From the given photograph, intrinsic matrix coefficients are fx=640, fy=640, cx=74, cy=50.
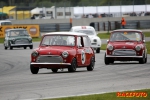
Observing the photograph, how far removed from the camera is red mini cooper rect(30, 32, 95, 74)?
19.9m

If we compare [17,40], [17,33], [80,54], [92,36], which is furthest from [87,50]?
[17,33]

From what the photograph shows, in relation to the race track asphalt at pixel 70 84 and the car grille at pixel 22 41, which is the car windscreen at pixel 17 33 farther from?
the race track asphalt at pixel 70 84

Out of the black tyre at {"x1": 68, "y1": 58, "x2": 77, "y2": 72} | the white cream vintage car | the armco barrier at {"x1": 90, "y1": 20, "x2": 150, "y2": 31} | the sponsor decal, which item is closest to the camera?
the sponsor decal

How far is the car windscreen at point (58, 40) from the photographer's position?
2084 centimetres

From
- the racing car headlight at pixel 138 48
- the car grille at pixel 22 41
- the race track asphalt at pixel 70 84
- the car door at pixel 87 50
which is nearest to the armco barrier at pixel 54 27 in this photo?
the car grille at pixel 22 41

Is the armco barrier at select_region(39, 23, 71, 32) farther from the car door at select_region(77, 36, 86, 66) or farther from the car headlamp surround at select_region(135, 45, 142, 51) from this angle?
the car door at select_region(77, 36, 86, 66)

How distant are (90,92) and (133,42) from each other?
11701 millimetres

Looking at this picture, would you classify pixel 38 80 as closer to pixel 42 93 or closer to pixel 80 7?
pixel 42 93

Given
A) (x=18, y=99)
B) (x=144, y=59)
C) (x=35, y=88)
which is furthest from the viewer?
(x=144, y=59)

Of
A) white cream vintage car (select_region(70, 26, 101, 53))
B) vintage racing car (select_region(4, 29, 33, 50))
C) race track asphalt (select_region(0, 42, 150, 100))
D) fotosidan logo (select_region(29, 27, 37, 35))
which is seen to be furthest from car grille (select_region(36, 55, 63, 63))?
fotosidan logo (select_region(29, 27, 37, 35))

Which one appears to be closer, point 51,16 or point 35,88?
point 35,88

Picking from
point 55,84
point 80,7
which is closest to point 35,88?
point 55,84

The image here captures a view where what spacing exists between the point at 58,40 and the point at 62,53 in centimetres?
108

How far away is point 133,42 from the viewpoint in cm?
2528
